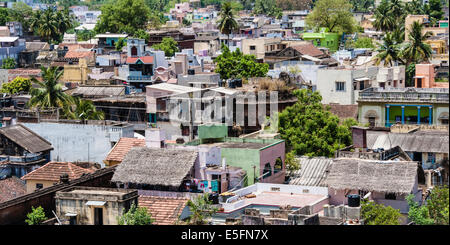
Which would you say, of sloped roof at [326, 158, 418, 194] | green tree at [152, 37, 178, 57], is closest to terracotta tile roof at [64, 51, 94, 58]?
green tree at [152, 37, 178, 57]

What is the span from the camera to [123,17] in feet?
193

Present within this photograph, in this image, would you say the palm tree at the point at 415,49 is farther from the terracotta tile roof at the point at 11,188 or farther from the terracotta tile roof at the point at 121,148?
the terracotta tile roof at the point at 11,188

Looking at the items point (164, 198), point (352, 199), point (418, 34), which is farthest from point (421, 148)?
point (418, 34)

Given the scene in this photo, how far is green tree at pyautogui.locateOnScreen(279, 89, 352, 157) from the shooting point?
17438mm

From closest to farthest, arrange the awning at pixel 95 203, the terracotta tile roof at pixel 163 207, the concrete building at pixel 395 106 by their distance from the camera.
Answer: the awning at pixel 95 203, the terracotta tile roof at pixel 163 207, the concrete building at pixel 395 106

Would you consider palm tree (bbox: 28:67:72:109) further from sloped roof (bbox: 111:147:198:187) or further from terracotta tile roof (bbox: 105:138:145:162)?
sloped roof (bbox: 111:147:198:187)

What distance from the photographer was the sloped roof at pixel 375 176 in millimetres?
12320

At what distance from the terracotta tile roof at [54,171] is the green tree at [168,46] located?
26.9 metres

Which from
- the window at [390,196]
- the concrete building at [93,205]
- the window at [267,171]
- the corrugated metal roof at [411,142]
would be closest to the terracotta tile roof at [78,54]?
the corrugated metal roof at [411,142]

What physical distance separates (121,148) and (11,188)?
243cm

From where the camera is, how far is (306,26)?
49969 mm

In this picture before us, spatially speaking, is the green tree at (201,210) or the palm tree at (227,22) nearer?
the green tree at (201,210)

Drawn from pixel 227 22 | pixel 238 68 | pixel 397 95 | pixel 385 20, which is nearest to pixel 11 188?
pixel 397 95

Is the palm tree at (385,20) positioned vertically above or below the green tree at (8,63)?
above
